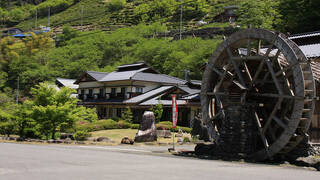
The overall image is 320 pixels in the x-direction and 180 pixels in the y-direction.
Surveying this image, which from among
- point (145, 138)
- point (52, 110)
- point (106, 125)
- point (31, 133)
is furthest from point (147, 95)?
point (52, 110)

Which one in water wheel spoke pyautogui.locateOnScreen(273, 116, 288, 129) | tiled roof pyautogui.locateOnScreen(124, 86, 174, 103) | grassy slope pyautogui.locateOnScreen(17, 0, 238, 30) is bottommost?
water wheel spoke pyautogui.locateOnScreen(273, 116, 288, 129)

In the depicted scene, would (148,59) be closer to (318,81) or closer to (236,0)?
(318,81)

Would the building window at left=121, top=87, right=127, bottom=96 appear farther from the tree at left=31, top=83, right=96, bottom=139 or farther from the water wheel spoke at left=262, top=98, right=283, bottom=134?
the water wheel spoke at left=262, top=98, right=283, bottom=134

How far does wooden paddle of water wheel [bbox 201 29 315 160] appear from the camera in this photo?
1531 centimetres

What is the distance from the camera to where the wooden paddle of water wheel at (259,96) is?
50.2 ft

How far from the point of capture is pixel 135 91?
46938 millimetres

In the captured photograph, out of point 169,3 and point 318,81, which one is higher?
point 169,3

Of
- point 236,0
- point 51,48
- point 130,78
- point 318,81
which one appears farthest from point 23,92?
point 236,0

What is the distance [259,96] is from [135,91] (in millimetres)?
29999

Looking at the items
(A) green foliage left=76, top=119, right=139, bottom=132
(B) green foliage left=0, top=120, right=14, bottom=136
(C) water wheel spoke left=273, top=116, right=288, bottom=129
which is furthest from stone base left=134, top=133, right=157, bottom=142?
(A) green foliage left=76, top=119, right=139, bottom=132

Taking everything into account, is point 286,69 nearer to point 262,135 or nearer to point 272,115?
point 272,115

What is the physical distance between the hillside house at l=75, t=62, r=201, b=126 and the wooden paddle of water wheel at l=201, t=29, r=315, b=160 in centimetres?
1636

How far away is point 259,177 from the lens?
32.4ft

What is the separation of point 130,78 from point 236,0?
9139 centimetres
